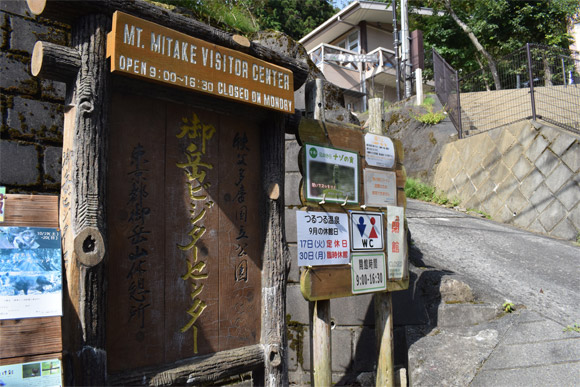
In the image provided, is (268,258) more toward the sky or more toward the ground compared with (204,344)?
more toward the sky

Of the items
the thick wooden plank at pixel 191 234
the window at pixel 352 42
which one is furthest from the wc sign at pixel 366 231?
the window at pixel 352 42

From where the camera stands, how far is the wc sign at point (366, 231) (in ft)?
13.1

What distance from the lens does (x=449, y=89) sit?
40.3ft

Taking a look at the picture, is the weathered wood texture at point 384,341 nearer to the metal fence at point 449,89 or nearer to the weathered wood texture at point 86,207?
the weathered wood texture at point 86,207

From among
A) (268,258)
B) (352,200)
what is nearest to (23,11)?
(268,258)

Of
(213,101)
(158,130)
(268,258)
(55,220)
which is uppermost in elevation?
(213,101)

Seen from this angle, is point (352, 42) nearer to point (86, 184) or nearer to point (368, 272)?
point (368, 272)

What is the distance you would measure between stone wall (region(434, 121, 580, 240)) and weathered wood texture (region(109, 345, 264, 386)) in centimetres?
704

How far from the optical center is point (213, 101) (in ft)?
10.7

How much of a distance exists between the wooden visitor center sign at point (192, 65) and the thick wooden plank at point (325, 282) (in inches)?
53.1

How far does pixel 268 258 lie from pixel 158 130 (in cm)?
128

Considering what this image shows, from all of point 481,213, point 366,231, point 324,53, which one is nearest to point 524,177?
point 481,213

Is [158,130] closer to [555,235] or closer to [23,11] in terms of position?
[23,11]

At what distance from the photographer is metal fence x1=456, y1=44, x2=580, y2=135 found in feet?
32.2
